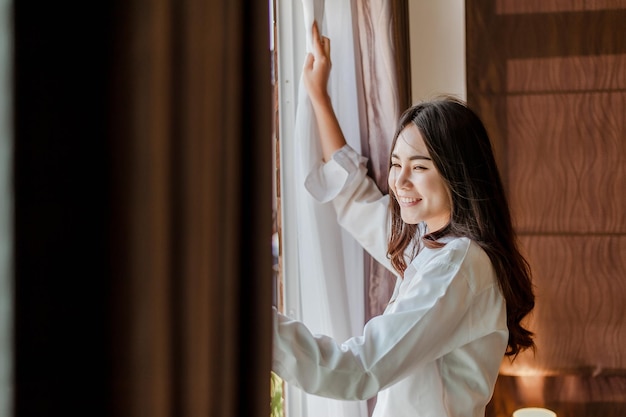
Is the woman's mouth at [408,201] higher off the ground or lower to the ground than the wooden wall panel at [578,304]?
Result: higher

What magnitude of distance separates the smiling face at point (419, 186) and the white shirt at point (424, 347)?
85mm

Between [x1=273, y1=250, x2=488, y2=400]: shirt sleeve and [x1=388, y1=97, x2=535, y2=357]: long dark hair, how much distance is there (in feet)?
0.45

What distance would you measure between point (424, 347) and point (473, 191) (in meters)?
0.35

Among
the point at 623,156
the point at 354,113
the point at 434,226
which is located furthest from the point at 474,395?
the point at 623,156

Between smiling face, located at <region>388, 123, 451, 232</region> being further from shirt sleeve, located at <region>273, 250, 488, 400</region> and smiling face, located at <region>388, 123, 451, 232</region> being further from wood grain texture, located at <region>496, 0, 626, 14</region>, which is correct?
wood grain texture, located at <region>496, 0, 626, 14</region>

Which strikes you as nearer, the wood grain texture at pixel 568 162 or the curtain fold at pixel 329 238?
the curtain fold at pixel 329 238

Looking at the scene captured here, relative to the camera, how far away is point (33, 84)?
1.80 feet

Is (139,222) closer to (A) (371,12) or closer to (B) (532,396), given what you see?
(A) (371,12)

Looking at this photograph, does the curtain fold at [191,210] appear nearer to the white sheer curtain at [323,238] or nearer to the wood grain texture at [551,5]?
the white sheer curtain at [323,238]

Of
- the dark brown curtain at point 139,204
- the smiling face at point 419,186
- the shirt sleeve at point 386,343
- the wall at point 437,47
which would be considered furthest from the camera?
the wall at point 437,47

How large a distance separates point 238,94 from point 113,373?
1.07ft

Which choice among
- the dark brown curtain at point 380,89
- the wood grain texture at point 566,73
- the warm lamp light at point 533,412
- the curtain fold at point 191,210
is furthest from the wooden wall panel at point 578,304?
the curtain fold at point 191,210

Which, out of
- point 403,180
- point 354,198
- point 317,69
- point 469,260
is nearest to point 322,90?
point 317,69

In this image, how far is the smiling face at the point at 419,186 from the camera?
1492 mm
